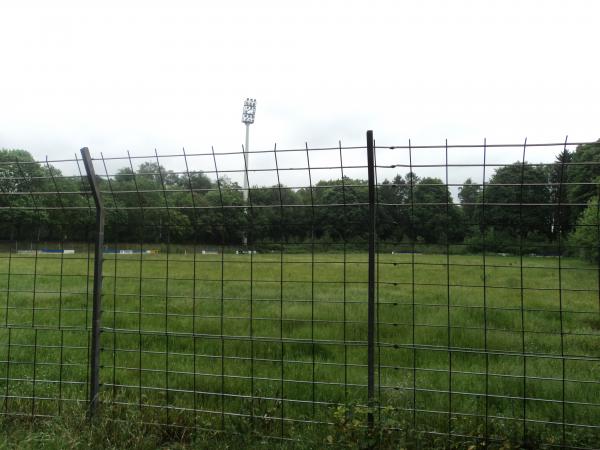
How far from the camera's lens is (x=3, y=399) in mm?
4230

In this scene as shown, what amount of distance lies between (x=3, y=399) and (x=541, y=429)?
5.03 meters

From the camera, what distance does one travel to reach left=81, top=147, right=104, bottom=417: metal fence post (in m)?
3.77

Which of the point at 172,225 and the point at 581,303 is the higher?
the point at 172,225

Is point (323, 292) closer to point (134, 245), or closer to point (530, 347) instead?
point (530, 347)

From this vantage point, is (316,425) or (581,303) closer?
(316,425)

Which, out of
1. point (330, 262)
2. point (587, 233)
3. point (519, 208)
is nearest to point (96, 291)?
point (330, 262)

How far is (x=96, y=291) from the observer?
12.4ft

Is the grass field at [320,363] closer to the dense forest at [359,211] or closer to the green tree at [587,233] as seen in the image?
the green tree at [587,233]

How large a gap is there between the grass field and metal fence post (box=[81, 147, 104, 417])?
162 mm

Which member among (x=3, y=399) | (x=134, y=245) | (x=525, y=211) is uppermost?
(x=525, y=211)

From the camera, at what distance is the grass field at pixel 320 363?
3473 mm

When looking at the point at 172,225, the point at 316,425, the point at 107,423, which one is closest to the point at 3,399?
the point at 107,423

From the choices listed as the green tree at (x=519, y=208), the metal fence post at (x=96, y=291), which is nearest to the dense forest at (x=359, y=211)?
the green tree at (x=519, y=208)

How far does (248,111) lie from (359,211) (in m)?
55.9
